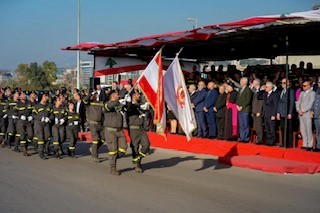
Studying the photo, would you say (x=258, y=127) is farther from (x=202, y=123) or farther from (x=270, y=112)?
(x=202, y=123)

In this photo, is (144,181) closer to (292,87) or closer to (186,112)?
(186,112)

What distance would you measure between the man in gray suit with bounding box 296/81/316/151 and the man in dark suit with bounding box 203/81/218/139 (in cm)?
312

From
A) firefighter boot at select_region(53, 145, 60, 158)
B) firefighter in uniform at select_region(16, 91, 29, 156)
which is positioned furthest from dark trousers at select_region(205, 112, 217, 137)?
firefighter in uniform at select_region(16, 91, 29, 156)

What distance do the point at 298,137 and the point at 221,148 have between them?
2.24 meters

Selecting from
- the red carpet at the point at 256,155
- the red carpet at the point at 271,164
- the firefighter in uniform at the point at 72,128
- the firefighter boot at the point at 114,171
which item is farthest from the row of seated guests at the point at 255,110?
the firefighter boot at the point at 114,171

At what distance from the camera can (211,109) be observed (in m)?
14.3

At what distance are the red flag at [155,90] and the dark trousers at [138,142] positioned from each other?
2.83ft

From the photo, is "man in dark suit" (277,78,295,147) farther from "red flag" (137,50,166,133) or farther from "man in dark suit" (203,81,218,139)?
"red flag" (137,50,166,133)

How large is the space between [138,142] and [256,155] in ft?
11.5

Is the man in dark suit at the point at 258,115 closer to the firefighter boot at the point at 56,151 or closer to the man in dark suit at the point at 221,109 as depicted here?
the man in dark suit at the point at 221,109

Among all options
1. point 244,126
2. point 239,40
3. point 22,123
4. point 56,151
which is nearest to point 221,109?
point 244,126

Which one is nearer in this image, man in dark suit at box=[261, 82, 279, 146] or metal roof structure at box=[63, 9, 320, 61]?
metal roof structure at box=[63, 9, 320, 61]

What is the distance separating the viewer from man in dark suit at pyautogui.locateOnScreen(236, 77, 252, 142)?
1307 centimetres

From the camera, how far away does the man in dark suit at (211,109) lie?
1421cm
